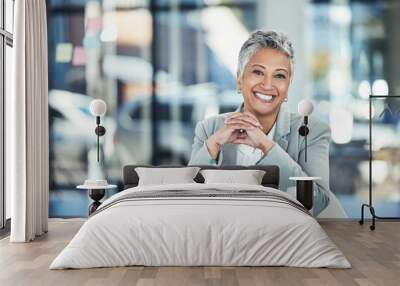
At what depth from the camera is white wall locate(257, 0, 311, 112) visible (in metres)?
8.29

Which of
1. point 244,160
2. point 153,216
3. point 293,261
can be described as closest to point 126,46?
point 244,160

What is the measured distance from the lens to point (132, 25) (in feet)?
27.5

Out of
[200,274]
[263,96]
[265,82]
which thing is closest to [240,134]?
[263,96]

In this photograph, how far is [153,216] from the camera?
5.26m

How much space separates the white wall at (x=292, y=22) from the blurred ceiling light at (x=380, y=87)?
825 mm

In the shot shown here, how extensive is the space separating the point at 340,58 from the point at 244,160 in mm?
1803

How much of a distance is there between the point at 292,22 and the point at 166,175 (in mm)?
2581

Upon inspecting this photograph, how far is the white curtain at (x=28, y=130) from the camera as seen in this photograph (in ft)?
21.8

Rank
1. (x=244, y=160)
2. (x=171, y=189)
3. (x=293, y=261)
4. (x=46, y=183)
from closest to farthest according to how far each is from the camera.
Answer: (x=293, y=261) → (x=171, y=189) → (x=46, y=183) → (x=244, y=160)

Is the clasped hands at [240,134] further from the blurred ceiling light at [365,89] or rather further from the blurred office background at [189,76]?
the blurred ceiling light at [365,89]

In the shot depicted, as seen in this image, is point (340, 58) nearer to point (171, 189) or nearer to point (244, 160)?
point (244, 160)

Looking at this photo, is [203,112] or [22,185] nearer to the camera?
[22,185]

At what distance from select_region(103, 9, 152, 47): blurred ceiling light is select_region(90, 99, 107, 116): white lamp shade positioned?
90 cm

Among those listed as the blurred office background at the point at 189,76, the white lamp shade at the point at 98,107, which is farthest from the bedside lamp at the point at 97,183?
the blurred office background at the point at 189,76
